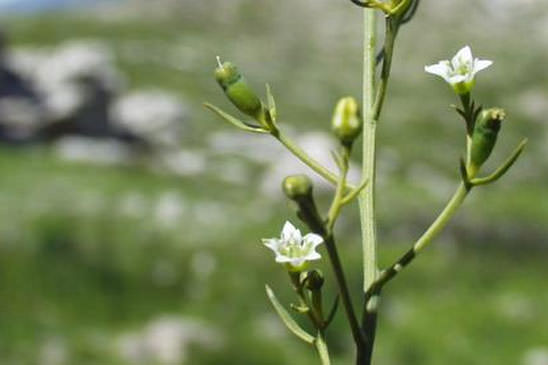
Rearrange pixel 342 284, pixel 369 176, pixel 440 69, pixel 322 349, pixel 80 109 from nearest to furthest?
pixel 342 284, pixel 369 176, pixel 322 349, pixel 440 69, pixel 80 109

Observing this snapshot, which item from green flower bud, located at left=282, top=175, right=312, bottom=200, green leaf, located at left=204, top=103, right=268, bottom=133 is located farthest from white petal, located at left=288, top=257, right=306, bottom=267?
green flower bud, located at left=282, top=175, right=312, bottom=200

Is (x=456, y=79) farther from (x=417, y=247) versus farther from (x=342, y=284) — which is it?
(x=342, y=284)

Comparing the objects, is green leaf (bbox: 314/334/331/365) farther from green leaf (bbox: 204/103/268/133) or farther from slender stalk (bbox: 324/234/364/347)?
green leaf (bbox: 204/103/268/133)

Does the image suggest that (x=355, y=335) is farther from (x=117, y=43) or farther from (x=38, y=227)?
(x=117, y=43)

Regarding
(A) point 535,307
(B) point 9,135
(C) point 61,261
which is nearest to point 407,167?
(B) point 9,135

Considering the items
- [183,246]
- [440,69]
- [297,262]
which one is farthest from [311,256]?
[183,246]

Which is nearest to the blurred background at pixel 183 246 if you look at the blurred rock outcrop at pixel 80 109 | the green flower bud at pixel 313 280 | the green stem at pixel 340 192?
the blurred rock outcrop at pixel 80 109
